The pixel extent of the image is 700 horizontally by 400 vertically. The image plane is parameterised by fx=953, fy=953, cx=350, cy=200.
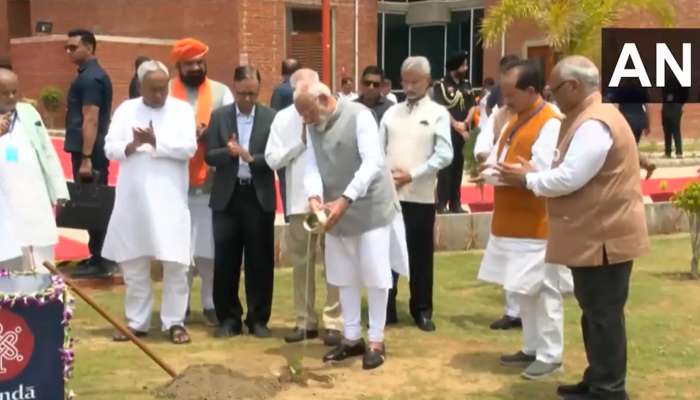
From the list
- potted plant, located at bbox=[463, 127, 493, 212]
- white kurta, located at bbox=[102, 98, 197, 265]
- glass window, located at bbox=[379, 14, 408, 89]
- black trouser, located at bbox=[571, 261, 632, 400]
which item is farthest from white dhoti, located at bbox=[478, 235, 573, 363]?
glass window, located at bbox=[379, 14, 408, 89]

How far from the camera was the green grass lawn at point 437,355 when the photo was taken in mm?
5719

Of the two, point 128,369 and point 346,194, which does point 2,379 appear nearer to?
point 128,369

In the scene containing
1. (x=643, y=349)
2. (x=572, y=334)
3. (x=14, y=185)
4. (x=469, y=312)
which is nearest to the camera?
(x=14, y=185)

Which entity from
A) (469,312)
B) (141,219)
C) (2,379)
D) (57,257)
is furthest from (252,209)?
(57,257)

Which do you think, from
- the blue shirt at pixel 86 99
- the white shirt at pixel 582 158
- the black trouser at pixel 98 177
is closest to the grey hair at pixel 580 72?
the white shirt at pixel 582 158

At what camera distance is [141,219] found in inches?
262

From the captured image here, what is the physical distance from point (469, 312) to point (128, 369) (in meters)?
2.96

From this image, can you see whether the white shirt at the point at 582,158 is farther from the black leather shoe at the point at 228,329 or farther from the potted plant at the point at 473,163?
the potted plant at the point at 473,163

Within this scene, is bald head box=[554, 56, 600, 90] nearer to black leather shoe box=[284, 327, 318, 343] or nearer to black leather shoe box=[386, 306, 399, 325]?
black leather shoe box=[284, 327, 318, 343]

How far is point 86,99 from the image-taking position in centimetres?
814

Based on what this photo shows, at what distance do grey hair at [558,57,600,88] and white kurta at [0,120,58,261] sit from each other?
11.4 ft

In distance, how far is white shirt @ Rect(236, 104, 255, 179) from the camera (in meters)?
6.89

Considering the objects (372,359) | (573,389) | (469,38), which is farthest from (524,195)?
(469,38)

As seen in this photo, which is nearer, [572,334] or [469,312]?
[572,334]
